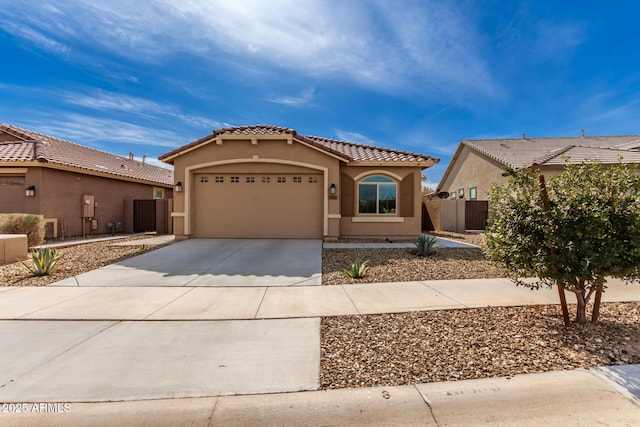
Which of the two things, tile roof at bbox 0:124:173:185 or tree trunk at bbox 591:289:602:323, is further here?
tile roof at bbox 0:124:173:185

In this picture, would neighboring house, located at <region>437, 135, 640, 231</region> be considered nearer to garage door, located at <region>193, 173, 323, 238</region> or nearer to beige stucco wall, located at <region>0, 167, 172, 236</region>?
garage door, located at <region>193, 173, 323, 238</region>

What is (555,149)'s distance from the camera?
66.3 feet

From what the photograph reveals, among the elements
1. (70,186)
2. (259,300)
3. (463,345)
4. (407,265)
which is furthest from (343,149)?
(70,186)

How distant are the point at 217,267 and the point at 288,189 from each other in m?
5.44

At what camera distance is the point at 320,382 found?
2.90 meters

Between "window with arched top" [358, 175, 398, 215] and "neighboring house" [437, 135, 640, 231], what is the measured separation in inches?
279

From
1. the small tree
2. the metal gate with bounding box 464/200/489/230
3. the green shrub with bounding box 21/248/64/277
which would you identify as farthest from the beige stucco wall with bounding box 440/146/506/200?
the green shrub with bounding box 21/248/64/277

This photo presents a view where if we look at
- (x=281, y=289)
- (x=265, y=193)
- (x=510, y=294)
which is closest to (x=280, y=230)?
(x=265, y=193)

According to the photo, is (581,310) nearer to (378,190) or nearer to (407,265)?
(407,265)

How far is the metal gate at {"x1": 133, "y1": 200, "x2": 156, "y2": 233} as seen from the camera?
1656cm

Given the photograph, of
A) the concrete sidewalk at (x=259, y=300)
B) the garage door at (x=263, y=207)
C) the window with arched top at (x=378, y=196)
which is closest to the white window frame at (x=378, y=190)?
the window with arched top at (x=378, y=196)

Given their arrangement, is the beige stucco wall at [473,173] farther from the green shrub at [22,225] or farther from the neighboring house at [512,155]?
the green shrub at [22,225]

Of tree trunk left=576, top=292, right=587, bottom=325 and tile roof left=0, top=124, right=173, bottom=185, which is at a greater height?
tile roof left=0, top=124, right=173, bottom=185

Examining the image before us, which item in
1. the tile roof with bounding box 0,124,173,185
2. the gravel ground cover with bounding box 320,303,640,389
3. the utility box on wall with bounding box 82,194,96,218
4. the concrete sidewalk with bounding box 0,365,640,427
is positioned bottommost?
the concrete sidewalk with bounding box 0,365,640,427
